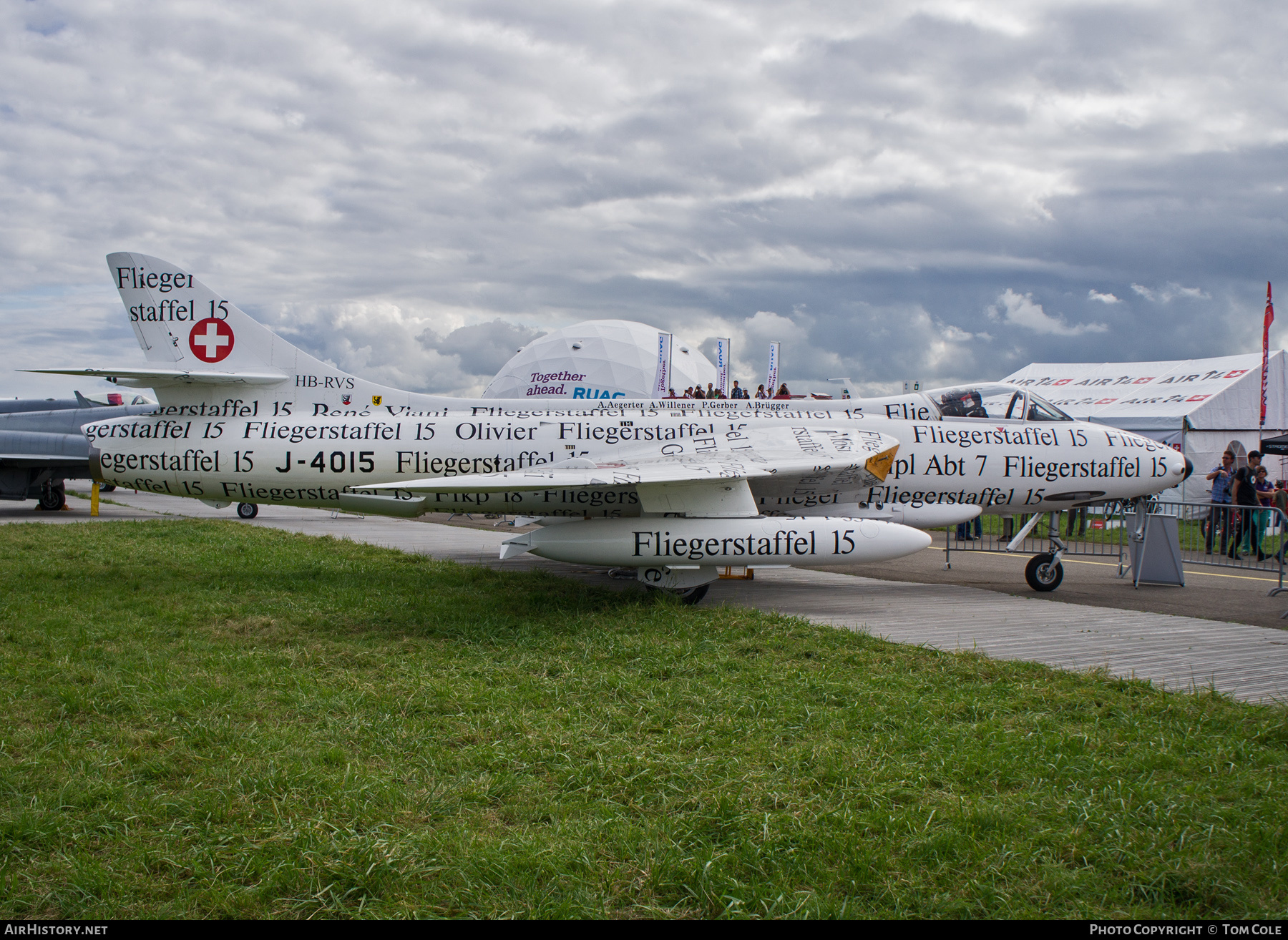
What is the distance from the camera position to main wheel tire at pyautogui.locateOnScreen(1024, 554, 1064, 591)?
404 inches

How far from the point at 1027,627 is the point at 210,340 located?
8.90m

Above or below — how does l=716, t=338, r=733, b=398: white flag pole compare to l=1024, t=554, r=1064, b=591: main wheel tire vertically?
above

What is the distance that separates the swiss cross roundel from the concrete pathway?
4.37 m

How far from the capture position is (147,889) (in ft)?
9.48

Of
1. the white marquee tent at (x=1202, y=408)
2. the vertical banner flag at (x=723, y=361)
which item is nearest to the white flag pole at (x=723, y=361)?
the vertical banner flag at (x=723, y=361)

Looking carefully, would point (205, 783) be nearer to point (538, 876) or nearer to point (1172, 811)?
point (538, 876)

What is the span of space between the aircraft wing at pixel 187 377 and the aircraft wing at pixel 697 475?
213cm

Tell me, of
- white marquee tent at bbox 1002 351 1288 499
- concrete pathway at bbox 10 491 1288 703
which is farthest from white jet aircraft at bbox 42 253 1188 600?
white marquee tent at bbox 1002 351 1288 499

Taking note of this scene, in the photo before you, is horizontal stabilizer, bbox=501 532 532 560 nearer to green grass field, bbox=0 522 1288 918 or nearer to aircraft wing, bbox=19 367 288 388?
green grass field, bbox=0 522 1288 918

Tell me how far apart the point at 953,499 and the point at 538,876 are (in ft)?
27.4

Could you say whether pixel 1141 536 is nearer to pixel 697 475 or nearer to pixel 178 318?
pixel 697 475

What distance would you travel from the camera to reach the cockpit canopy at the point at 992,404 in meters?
10.7
